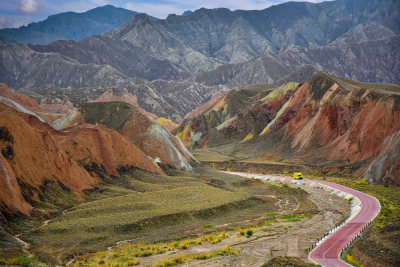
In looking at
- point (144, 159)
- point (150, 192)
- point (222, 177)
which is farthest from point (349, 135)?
point (150, 192)

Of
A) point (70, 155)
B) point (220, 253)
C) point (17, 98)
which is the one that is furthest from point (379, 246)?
point (17, 98)

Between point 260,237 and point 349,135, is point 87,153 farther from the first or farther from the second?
point 349,135

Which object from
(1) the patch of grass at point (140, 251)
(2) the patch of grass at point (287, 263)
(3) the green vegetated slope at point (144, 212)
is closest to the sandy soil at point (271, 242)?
(1) the patch of grass at point (140, 251)

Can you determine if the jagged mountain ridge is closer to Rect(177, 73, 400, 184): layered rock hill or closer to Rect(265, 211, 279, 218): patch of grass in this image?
Rect(265, 211, 279, 218): patch of grass

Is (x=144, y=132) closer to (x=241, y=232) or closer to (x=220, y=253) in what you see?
(x=241, y=232)

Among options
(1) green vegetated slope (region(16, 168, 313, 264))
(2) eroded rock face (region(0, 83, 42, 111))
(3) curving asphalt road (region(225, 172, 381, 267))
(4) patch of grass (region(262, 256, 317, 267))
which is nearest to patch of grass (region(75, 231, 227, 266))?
(1) green vegetated slope (region(16, 168, 313, 264))
